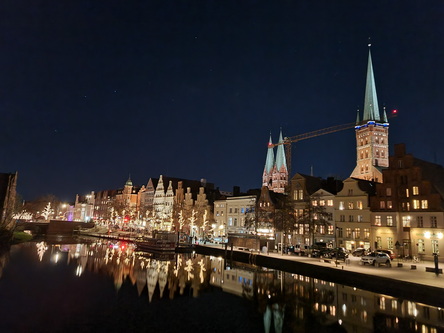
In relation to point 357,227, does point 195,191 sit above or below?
above

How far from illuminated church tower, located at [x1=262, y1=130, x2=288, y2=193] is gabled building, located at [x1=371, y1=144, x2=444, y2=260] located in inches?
4088

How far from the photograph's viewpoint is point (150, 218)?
117125 mm

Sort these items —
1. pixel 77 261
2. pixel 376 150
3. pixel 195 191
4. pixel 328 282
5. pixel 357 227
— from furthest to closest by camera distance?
pixel 376 150 < pixel 195 191 < pixel 357 227 < pixel 77 261 < pixel 328 282

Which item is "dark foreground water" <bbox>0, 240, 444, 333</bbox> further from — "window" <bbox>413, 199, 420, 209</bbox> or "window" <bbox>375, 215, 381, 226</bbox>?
"window" <bbox>413, 199, 420, 209</bbox>

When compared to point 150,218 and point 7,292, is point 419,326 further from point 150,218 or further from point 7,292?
point 150,218

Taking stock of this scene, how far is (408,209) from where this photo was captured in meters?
55.4

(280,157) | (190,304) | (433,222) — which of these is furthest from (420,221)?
(280,157)

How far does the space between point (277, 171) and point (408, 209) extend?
116 m

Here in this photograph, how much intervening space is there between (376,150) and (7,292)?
135000mm

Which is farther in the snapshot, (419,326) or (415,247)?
(415,247)

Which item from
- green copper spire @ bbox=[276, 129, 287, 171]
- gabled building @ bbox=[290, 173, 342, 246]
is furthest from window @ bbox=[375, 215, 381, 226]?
green copper spire @ bbox=[276, 129, 287, 171]

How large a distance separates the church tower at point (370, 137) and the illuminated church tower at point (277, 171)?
37.0 meters

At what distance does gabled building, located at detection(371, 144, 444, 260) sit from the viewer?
51750 mm

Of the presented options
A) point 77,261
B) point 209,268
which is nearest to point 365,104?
point 209,268
